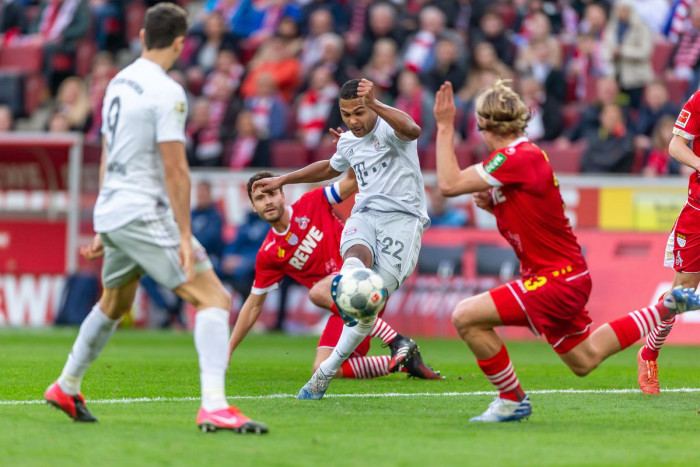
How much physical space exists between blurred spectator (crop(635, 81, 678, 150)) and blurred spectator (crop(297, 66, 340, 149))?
16.1ft

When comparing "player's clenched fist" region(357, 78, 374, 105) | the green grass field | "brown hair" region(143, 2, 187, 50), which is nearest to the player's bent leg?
the green grass field

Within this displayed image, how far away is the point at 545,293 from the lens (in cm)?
700

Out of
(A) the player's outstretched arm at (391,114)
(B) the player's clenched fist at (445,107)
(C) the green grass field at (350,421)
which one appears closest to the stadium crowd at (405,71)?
(C) the green grass field at (350,421)

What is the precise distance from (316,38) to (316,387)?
13.0 m

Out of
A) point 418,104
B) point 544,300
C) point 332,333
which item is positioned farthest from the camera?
point 418,104

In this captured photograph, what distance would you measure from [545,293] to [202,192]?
11.5 m

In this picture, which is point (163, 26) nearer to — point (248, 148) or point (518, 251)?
point (518, 251)

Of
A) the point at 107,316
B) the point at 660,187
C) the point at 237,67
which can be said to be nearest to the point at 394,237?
the point at 107,316

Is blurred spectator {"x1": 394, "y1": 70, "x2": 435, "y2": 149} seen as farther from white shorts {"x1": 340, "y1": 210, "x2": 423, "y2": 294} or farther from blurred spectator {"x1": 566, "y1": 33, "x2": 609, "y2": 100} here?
white shorts {"x1": 340, "y1": 210, "x2": 423, "y2": 294}

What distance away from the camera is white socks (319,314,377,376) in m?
8.38

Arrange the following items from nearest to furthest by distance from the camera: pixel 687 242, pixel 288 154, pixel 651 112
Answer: pixel 687 242
pixel 651 112
pixel 288 154

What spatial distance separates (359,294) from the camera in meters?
7.73

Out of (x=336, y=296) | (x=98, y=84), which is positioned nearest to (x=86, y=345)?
(x=336, y=296)

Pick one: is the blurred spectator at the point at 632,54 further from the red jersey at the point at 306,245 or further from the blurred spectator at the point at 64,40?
the blurred spectator at the point at 64,40
